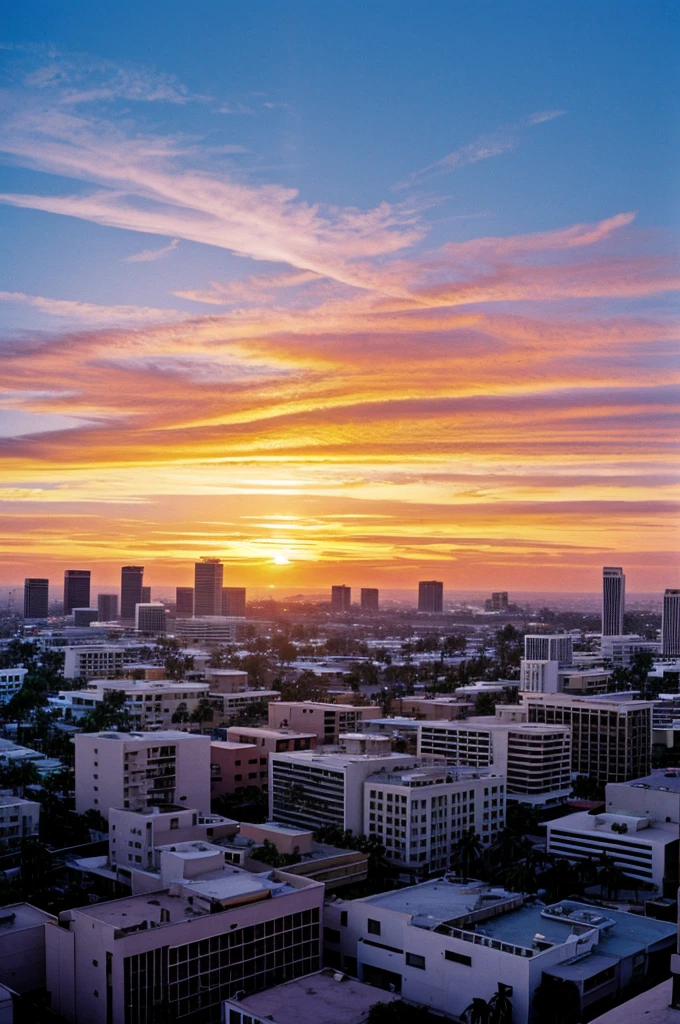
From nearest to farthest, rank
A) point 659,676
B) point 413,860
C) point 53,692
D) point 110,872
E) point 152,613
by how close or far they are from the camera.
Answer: point 110,872 → point 413,860 → point 53,692 → point 659,676 → point 152,613

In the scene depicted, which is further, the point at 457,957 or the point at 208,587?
the point at 208,587

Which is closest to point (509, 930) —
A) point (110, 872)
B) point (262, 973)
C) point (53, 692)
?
point (262, 973)

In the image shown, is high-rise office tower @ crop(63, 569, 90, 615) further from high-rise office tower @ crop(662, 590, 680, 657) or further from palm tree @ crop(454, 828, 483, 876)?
palm tree @ crop(454, 828, 483, 876)

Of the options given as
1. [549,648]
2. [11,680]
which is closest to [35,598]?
[549,648]

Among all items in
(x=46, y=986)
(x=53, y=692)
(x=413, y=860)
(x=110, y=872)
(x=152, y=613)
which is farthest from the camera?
(x=152, y=613)

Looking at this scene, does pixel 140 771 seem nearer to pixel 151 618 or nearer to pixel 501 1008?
pixel 501 1008

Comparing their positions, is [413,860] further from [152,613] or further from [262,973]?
[152,613]
